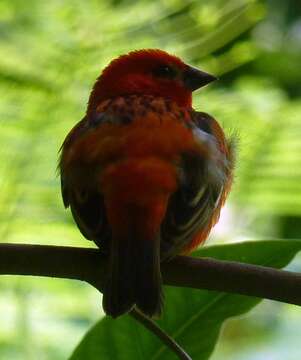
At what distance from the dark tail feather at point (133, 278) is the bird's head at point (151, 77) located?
102 centimetres

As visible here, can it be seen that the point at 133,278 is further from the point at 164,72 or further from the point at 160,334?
the point at 164,72

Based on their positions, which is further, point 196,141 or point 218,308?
point 196,141

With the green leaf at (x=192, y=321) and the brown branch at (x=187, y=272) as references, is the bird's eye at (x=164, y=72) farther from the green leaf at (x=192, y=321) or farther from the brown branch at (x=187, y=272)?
the brown branch at (x=187, y=272)

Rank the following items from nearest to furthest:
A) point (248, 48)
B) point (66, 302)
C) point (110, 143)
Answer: point (110, 143) → point (66, 302) → point (248, 48)

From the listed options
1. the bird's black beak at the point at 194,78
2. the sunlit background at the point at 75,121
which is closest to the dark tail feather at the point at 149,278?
the sunlit background at the point at 75,121

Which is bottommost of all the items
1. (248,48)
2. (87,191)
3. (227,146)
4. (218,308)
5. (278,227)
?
(218,308)

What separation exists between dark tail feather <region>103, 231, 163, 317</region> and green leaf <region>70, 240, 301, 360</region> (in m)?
0.08

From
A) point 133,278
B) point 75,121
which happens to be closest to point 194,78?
point 75,121

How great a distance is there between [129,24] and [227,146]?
2.02 feet

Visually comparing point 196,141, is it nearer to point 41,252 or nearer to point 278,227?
point 41,252

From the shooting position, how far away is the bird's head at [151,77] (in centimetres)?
333

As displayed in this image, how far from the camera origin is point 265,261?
236 centimetres

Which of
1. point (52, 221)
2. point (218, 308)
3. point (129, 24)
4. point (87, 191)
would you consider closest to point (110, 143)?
point (87, 191)

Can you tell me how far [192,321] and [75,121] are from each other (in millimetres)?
1144
